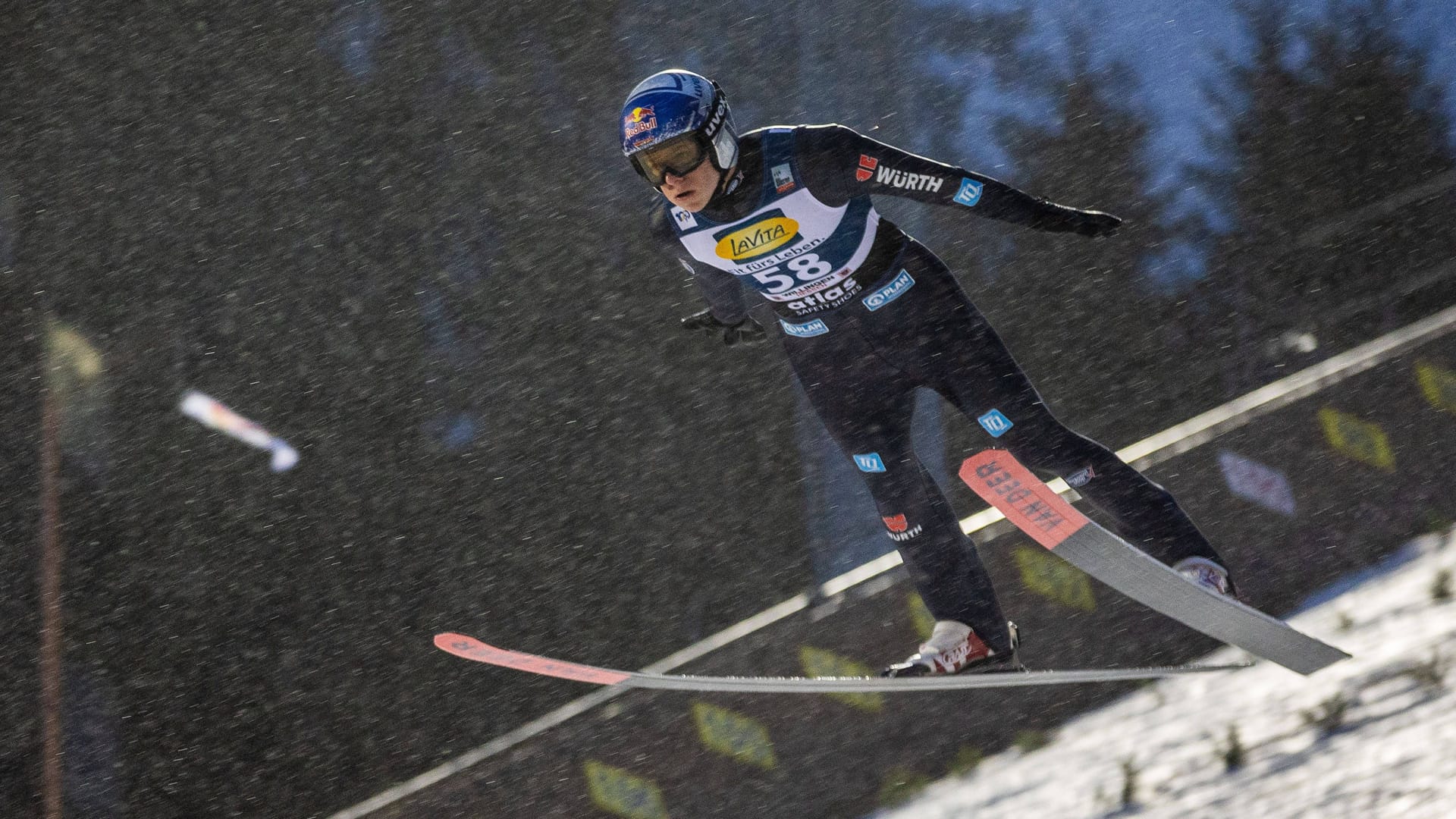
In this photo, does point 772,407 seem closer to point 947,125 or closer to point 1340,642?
point 947,125

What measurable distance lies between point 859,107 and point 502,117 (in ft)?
7.61

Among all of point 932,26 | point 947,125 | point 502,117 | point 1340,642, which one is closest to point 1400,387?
point 1340,642

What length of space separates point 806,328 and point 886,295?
26cm

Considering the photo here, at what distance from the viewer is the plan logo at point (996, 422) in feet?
11.5

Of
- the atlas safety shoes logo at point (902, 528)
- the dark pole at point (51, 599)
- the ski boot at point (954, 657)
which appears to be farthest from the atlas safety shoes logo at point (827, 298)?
the dark pole at point (51, 599)

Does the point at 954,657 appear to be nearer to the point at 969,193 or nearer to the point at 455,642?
the point at 969,193

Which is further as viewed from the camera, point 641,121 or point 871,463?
point 871,463

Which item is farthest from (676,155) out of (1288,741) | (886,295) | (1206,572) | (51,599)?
(51,599)

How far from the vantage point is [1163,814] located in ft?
11.6

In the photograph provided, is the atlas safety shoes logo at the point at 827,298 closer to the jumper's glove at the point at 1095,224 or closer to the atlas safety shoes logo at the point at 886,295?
the atlas safety shoes logo at the point at 886,295

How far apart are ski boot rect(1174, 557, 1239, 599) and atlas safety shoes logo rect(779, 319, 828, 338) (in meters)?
1.25

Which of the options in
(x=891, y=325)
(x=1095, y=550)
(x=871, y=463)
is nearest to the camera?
(x=1095, y=550)

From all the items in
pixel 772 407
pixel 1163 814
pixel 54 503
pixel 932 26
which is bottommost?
pixel 54 503

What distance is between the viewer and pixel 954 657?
11.9 ft
